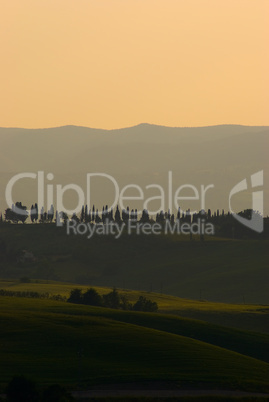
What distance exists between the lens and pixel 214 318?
144 m

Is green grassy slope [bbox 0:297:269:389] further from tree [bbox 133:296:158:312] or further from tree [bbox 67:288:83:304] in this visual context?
tree [bbox 67:288:83:304]

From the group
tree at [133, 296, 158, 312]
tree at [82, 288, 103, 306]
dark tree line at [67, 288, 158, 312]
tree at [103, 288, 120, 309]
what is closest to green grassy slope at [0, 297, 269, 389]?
tree at [133, 296, 158, 312]

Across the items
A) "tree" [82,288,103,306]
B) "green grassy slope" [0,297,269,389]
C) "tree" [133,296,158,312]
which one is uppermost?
"tree" [82,288,103,306]

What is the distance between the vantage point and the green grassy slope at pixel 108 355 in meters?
88.0

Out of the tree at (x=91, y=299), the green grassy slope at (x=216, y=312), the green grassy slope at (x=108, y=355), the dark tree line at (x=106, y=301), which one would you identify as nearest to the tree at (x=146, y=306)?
the dark tree line at (x=106, y=301)

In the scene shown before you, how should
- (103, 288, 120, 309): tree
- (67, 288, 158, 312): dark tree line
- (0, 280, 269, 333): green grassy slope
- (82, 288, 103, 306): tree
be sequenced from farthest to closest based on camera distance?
1. (103, 288, 120, 309): tree
2. (82, 288, 103, 306): tree
3. (67, 288, 158, 312): dark tree line
4. (0, 280, 269, 333): green grassy slope

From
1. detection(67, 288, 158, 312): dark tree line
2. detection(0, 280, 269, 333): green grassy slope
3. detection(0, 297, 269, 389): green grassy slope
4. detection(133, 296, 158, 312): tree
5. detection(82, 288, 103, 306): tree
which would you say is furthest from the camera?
detection(82, 288, 103, 306): tree

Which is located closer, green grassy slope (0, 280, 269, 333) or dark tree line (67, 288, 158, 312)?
green grassy slope (0, 280, 269, 333)

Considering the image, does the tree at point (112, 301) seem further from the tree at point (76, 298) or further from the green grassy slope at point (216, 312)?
the green grassy slope at point (216, 312)

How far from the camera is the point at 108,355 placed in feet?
321

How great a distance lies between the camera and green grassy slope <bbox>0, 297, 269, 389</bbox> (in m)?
88.0

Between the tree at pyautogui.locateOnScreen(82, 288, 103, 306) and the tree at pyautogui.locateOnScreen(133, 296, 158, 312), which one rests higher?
the tree at pyautogui.locateOnScreen(82, 288, 103, 306)

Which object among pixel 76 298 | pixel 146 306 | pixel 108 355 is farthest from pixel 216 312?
pixel 108 355

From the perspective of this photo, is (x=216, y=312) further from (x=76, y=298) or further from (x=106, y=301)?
(x=76, y=298)
